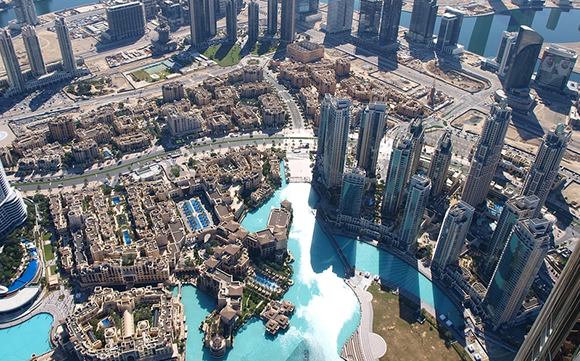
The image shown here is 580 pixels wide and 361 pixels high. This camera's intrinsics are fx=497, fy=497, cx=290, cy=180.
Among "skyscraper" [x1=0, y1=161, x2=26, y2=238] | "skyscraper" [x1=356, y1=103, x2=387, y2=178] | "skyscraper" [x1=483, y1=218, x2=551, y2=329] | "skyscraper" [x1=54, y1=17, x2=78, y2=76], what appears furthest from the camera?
"skyscraper" [x1=54, y1=17, x2=78, y2=76]

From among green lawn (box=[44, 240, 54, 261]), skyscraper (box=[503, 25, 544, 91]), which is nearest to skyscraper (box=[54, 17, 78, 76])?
green lawn (box=[44, 240, 54, 261])

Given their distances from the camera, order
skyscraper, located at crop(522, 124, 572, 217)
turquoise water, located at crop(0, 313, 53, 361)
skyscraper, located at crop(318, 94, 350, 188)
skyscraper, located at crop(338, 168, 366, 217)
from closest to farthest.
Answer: turquoise water, located at crop(0, 313, 53, 361) → skyscraper, located at crop(522, 124, 572, 217) → skyscraper, located at crop(338, 168, 366, 217) → skyscraper, located at crop(318, 94, 350, 188)

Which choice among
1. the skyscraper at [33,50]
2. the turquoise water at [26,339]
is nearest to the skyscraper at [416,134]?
the turquoise water at [26,339]

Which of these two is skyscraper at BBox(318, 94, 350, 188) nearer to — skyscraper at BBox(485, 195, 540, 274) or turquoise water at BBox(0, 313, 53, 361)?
skyscraper at BBox(485, 195, 540, 274)

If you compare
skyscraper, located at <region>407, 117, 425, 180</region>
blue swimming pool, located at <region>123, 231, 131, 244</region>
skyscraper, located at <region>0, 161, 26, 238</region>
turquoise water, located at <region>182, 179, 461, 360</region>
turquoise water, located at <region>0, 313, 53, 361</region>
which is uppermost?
skyscraper, located at <region>407, 117, 425, 180</region>

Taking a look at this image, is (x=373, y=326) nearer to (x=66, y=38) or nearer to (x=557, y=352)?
(x=557, y=352)

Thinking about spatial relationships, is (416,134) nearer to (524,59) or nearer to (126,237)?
(126,237)

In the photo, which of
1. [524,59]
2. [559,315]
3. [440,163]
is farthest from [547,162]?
[559,315]

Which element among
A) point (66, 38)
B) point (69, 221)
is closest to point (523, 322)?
point (69, 221)
